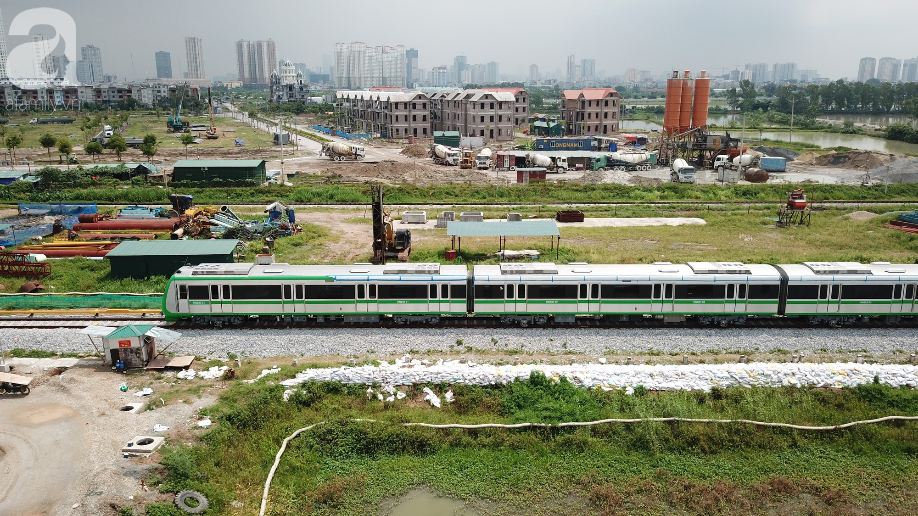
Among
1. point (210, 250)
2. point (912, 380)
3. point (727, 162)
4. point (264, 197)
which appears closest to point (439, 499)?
point (912, 380)

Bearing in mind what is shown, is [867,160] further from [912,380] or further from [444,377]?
[444,377]

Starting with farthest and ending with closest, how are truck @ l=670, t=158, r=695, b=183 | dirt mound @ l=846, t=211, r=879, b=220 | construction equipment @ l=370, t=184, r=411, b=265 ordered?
truck @ l=670, t=158, r=695, b=183 → dirt mound @ l=846, t=211, r=879, b=220 → construction equipment @ l=370, t=184, r=411, b=265

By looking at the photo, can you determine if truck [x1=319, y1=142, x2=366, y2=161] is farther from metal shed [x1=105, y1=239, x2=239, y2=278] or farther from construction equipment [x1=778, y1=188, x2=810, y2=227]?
construction equipment [x1=778, y1=188, x2=810, y2=227]

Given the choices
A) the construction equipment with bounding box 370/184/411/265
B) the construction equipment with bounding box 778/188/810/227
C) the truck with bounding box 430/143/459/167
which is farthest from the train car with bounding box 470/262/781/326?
the truck with bounding box 430/143/459/167

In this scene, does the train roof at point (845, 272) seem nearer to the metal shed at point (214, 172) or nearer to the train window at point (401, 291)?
the train window at point (401, 291)

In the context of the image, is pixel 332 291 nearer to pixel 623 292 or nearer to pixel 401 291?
pixel 401 291

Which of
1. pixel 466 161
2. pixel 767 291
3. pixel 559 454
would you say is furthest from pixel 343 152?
pixel 559 454
